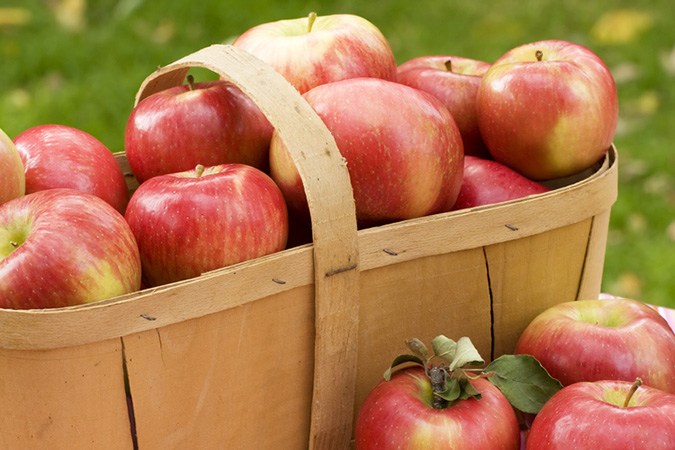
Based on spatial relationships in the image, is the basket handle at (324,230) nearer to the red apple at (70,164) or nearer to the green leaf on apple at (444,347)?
the green leaf on apple at (444,347)

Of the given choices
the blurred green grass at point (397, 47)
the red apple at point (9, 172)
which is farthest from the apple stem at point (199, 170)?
the blurred green grass at point (397, 47)

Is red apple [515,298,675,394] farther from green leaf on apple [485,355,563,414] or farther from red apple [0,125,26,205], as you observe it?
red apple [0,125,26,205]

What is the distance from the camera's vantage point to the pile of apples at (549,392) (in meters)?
0.85

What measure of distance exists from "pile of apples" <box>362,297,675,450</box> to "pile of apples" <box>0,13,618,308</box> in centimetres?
22

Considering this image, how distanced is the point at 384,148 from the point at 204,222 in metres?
0.25

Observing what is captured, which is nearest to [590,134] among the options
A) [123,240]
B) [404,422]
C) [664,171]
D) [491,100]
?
[491,100]

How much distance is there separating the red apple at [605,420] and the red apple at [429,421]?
0.14 ft

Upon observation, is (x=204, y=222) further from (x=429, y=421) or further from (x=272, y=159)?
(x=429, y=421)

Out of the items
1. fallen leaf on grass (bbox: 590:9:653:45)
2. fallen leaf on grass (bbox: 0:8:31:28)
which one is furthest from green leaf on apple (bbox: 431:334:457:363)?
fallen leaf on grass (bbox: 0:8:31:28)

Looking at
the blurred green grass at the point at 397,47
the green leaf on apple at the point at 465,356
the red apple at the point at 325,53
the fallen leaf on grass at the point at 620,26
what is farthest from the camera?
the fallen leaf on grass at the point at 620,26

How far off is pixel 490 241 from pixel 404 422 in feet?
0.99

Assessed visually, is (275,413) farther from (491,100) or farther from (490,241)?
(491,100)

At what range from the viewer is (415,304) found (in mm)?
1081

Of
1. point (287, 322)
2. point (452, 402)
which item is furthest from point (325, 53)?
point (452, 402)
